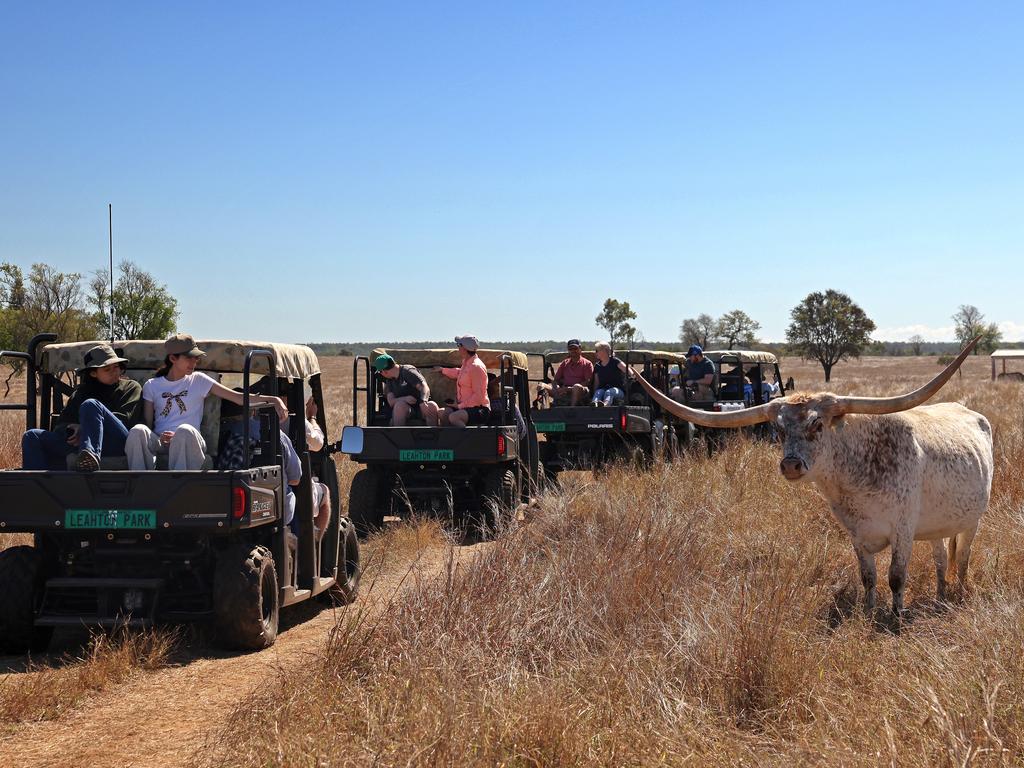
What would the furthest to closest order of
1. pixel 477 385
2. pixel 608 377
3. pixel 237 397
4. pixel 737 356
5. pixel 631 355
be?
pixel 737 356
pixel 631 355
pixel 608 377
pixel 477 385
pixel 237 397

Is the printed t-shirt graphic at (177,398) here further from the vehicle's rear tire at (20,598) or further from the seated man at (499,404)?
the seated man at (499,404)

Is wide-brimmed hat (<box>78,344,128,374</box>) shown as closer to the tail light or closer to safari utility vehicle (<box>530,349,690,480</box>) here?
the tail light

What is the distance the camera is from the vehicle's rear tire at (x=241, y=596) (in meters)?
7.18

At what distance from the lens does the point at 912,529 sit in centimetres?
794

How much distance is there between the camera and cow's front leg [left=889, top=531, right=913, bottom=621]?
779 centimetres

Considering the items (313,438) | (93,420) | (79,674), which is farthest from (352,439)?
(79,674)

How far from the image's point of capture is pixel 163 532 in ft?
23.9

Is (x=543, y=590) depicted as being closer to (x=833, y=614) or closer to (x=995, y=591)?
(x=833, y=614)

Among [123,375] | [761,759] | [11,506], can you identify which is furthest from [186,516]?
[761,759]

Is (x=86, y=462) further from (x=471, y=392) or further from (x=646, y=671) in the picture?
(x=471, y=392)

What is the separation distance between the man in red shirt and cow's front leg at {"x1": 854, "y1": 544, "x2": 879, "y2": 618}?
9277 mm

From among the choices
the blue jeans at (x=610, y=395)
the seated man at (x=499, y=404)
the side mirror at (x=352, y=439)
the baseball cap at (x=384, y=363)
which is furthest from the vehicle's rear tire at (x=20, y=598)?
the blue jeans at (x=610, y=395)

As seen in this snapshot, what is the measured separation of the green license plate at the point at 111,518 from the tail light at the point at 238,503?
19.2 inches

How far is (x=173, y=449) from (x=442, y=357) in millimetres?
6559
